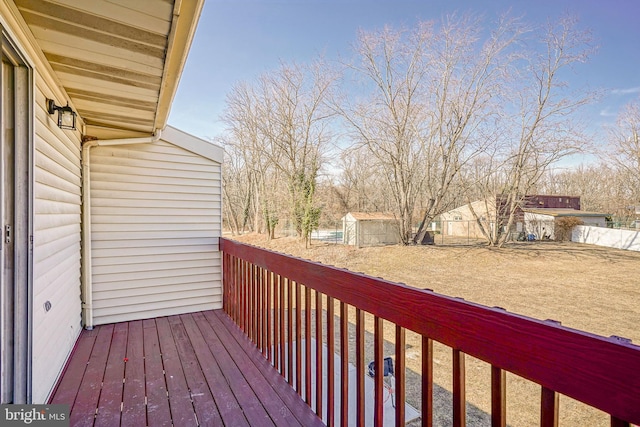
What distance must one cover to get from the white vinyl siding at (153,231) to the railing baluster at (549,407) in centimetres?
355

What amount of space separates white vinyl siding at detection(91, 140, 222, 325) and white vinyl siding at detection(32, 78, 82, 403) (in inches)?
14.9

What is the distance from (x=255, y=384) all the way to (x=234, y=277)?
139 centimetres

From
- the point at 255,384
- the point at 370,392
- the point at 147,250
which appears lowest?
the point at 370,392

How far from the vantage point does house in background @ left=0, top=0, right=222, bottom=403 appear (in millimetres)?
1559

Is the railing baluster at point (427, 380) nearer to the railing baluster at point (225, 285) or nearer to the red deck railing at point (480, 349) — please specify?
the red deck railing at point (480, 349)

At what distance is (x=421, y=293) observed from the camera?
42.3 inches

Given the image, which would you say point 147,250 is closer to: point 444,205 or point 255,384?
point 255,384

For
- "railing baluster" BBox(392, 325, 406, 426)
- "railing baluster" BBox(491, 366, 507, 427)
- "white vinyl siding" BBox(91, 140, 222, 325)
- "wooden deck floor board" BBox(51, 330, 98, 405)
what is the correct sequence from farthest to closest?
1. "white vinyl siding" BBox(91, 140, 222, 325)
2. "wooden deck floor board" BBox(51, 330, 98, 405)
3. "railing baluster" BBox(392, 325, 406, 426)
4. "railing baluster" BBox(491, 366, 507, 427)

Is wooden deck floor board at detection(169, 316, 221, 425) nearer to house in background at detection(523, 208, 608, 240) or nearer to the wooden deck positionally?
the wooden deck

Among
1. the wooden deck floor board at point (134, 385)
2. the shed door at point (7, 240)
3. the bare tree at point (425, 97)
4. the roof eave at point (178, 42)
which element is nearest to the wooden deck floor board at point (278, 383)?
the wooden deck floor board at point (134, 385)

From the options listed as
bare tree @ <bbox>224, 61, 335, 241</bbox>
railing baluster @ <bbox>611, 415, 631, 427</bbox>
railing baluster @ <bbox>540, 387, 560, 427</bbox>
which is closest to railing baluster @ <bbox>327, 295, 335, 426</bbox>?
railing baluster @ <bbox>540, 387, 560, 427</bbox>

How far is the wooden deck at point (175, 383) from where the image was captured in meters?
1.83

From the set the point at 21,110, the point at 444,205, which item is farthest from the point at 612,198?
the point at 21,110

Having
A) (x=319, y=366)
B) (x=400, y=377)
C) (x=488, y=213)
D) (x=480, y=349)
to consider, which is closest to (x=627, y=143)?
(x=488, y=213)
